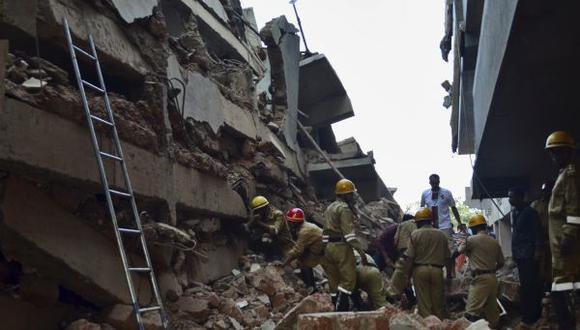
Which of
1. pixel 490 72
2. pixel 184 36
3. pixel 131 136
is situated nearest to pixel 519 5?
pixel 490 72

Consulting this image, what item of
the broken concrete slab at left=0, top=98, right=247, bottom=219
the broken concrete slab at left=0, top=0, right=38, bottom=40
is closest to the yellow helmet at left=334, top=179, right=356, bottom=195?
the broken concrete slab at left=0, top=98, right=247, bottom=219

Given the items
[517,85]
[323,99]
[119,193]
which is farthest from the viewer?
[323,99]

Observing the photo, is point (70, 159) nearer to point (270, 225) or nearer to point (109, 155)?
point (109, 155)

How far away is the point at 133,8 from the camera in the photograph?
19.0 feet

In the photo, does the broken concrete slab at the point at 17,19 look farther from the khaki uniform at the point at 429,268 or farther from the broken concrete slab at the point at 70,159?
the khaki uniform at the point at 429,268

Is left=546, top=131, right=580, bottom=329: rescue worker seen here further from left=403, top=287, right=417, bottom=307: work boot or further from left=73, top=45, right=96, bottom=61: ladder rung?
left=73, top=45, right=96, bottom=61: ladder rung

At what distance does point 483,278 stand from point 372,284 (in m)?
1.34

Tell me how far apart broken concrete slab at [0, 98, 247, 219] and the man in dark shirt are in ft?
12.4

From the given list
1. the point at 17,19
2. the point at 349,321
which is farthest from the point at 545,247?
the point at 17,19

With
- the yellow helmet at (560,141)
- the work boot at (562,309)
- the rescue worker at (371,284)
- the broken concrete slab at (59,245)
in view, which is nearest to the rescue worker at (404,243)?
the rescue worker at (371,284)

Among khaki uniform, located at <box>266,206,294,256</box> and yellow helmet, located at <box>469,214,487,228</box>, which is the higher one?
khaki uniform, located at <box>266,206,294,256</box>

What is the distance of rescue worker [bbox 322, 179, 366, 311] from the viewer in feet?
23.9

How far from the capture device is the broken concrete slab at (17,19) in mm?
4004

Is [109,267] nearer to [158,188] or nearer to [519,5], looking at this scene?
[158,188]
